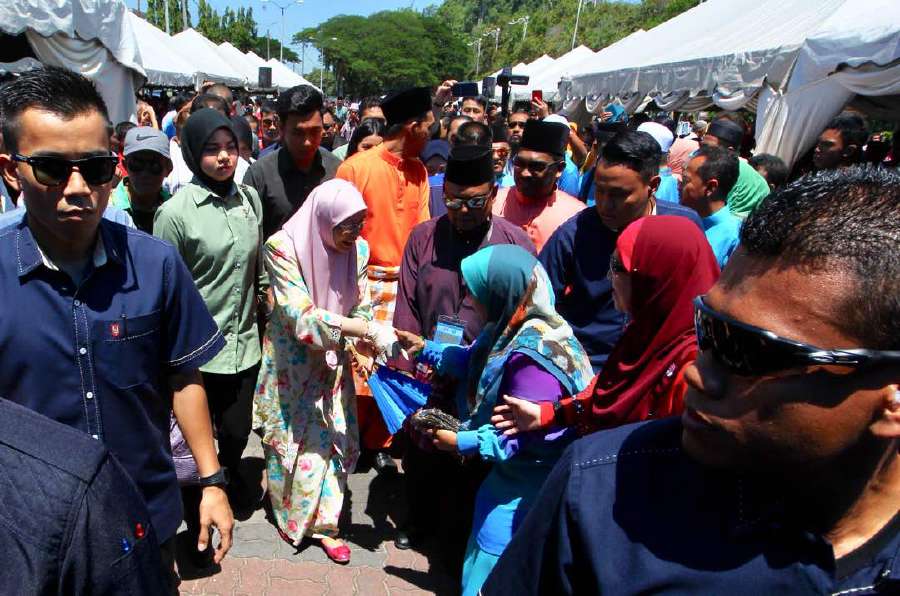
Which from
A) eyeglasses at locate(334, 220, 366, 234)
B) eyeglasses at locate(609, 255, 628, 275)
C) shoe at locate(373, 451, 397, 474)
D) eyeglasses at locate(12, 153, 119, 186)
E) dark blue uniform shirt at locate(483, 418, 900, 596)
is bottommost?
shoe at locate(373, 451, 397, 474)

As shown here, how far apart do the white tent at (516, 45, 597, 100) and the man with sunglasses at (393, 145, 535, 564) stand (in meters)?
18.5

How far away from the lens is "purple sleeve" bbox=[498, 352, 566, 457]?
2129mm

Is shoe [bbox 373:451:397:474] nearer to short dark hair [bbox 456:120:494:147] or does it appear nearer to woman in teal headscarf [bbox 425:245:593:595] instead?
woman in teal headscarf [bbox 425:245:593:595]

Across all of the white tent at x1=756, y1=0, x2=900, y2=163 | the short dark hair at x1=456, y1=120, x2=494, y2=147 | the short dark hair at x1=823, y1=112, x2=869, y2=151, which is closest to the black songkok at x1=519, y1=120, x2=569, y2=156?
the short dark hair at x1=456, y1=120, x2=494, y2=147

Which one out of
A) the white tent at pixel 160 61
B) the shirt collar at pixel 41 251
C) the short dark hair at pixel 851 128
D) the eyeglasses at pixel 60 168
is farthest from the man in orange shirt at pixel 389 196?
the white tent at pixel 160 61

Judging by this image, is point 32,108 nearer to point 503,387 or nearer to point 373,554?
point 503,387

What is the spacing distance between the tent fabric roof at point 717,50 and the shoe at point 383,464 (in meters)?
6.66

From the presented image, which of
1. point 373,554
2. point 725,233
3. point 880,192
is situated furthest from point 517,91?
point 880,192

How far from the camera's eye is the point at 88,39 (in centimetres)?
725

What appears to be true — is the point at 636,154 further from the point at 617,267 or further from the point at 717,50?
the point at 717,50

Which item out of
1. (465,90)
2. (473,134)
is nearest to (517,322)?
(473,134)

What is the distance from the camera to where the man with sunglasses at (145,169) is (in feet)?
10.7

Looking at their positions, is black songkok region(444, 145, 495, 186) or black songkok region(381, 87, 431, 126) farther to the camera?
black songkok region(381, 87, 431, 126)

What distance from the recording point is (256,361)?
328 centimetres
